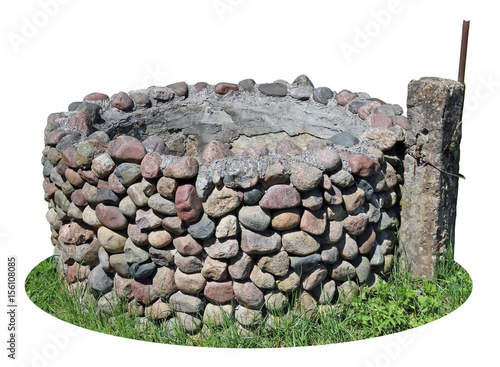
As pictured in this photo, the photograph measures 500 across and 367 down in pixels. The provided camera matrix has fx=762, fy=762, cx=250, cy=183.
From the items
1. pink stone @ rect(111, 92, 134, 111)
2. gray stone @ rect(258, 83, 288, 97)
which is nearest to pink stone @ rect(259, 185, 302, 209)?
pink stone @ rect(111, 92, 134, 111)

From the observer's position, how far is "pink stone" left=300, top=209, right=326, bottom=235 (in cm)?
536

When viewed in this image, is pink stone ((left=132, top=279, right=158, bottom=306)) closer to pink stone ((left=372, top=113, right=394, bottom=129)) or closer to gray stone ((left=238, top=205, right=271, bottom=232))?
gray stone ((left=238, top=205, right=271, bottom=232))

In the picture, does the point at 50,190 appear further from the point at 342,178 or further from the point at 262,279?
the point at 342,178

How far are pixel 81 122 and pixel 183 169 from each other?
4.89 ft

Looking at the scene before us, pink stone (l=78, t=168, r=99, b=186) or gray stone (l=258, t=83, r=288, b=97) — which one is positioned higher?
gray stone (l=258, t=83, r=288, b=97)

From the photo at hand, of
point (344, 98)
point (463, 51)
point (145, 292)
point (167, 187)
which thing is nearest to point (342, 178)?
point (167, 187)

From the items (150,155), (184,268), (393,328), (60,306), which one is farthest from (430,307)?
(60,306)

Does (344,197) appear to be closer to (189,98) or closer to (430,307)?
(430,307)

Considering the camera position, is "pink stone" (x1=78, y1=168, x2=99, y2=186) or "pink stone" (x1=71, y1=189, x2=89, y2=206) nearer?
"pink stone" (x1=78, y1=168, x2=99, y2=186)

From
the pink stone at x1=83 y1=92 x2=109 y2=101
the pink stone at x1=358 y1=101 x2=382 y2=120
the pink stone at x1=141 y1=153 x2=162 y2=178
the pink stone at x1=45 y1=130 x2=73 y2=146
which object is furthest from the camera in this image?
the pink stone at x1=83 y1=92 x2=109 y2=101

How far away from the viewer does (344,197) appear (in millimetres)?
5547

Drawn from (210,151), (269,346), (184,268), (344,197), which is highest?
(210,151)

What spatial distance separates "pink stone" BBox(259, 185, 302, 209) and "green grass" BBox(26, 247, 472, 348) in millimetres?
838

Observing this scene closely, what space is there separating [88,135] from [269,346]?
7.64 feet
